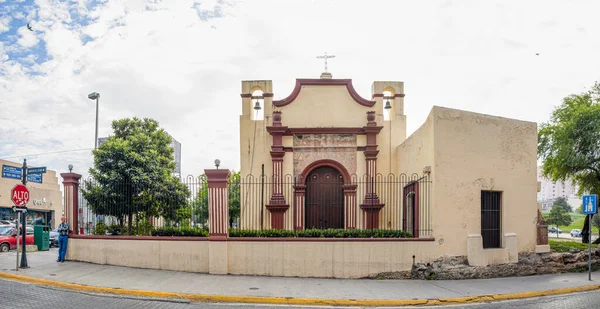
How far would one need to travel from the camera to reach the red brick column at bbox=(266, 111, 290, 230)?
15578 mm

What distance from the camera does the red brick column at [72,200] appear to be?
13477mm

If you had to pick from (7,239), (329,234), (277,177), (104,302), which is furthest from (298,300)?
(7,239)

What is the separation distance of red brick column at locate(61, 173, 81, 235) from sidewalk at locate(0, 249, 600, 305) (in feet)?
4.53

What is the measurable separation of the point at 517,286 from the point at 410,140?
529cm

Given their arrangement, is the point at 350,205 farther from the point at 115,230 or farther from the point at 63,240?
the point at 63,240

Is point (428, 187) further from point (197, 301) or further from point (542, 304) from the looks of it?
point (197, 301)

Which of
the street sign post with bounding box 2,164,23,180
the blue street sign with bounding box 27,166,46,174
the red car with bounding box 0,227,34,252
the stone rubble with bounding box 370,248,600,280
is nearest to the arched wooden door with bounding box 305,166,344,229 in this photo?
the stone rubble with bounding box 370,248,600,280

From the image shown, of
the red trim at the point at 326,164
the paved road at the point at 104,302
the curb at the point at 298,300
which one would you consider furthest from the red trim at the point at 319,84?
the paved road at the point at 104,302

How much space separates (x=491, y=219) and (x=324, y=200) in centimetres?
547

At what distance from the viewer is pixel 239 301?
916 centimetres

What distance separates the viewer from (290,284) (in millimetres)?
10688

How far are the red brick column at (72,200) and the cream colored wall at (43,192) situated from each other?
903 inches

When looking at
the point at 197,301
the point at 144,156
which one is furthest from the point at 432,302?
the point at 144,156

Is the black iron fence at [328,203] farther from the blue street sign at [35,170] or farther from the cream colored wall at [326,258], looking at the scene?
the blue street sign at [35,170]
